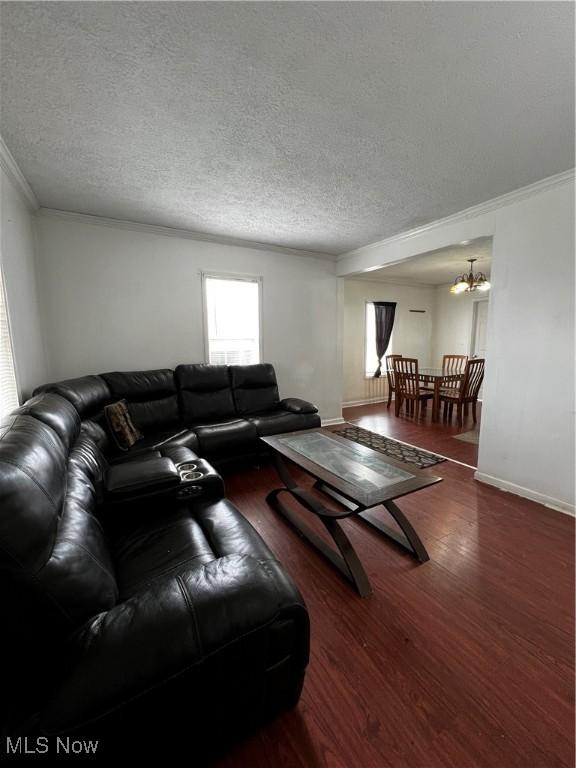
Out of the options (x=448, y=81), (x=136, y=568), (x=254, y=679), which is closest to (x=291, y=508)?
(x=136, y=568)

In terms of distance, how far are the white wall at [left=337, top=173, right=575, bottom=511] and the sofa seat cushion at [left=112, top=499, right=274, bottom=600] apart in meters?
2.42

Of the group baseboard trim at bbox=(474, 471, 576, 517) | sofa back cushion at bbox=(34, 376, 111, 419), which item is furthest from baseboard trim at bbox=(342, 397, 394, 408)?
sofa back cushion at bbox=(34, 376, 111, 419)

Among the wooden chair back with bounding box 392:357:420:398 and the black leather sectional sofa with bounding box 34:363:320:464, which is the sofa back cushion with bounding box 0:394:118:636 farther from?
the wooden chair back with bounding box 392:357:420:398

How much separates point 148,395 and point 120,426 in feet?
2.00

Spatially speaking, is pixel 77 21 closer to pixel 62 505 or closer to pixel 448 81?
pixel 448 81

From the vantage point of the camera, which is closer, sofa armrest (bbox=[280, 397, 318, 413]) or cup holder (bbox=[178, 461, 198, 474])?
cup holder (bbox=[178, 461, 198, 474])

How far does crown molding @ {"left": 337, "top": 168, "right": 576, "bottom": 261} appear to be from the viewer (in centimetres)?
225

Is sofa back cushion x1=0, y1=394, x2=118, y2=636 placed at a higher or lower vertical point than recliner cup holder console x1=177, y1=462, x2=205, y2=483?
higher

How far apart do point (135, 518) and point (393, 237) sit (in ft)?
12.2

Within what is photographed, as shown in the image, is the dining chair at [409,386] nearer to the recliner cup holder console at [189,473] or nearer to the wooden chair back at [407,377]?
the wooden chair back at [407,377]

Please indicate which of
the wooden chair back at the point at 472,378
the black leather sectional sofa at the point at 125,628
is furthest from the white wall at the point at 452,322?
the black leather sectional sofa at the point at 125,628

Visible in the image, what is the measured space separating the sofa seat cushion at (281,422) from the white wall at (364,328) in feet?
8.94

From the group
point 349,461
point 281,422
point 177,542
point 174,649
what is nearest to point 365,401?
point 281,422

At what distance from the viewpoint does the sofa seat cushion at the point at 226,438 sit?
2875 mm
